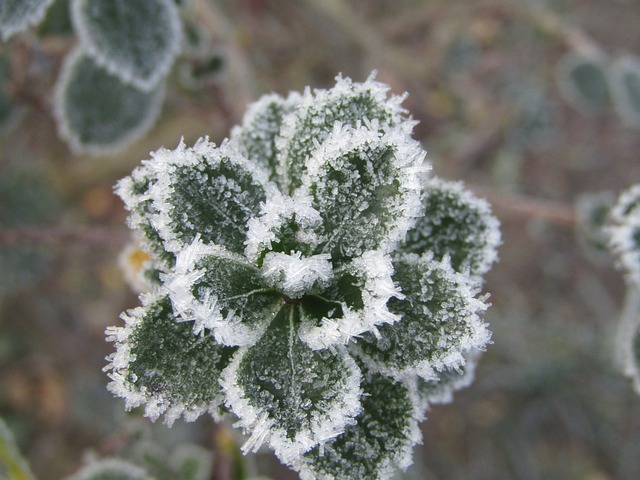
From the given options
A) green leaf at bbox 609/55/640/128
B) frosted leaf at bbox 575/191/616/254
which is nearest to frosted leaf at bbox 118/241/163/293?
frosted leaf at bbox 575/191/616/254

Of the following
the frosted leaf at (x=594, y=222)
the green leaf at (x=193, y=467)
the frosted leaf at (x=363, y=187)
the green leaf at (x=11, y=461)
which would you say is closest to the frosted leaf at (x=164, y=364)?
the frosted leaf at (x=363, y=187)

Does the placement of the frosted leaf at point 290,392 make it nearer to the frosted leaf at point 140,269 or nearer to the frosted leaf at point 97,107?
the frosted leaf at point 140,269

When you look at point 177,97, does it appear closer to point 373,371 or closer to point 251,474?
point 251,474

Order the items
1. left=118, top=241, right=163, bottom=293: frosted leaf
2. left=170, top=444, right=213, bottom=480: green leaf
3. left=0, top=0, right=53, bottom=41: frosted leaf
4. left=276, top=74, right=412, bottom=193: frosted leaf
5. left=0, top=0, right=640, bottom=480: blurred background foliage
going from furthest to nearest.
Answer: left=0, top=0, right=640, bottom=480: blurred background foliage → left=170, top=444, right=213, bottom=480: green leaf → left=0, top=0, right=53, bottom=41: frosted leaf → left=118, top=241, right=163, bottom=293: frosted leaf → left=276, top=74, right=412, bottom=193: frosted leaf

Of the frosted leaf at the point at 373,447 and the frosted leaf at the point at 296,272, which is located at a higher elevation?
the frosted leaf at the point at 296,272

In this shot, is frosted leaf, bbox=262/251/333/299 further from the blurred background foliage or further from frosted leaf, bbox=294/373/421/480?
the blurred background foliage

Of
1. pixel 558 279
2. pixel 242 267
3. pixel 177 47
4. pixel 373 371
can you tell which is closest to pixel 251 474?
pixel 373 371
